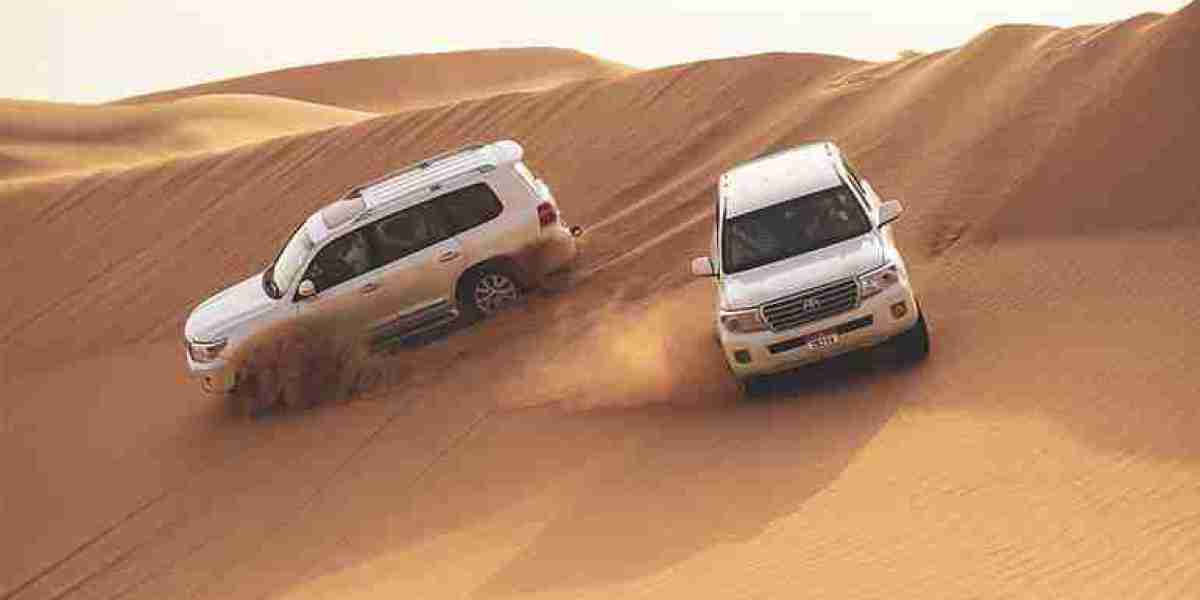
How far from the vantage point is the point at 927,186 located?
16.2 m

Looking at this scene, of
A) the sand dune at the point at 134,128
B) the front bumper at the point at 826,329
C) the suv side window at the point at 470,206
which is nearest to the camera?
the front bumper at the point at 826,329

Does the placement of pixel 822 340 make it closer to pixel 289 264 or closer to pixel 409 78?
pixel 289 264

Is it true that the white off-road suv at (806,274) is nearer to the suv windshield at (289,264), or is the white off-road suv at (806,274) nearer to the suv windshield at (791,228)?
the suv windshield at (791,228)

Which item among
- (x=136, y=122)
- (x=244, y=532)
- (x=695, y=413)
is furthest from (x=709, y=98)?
(x=136, y=122)

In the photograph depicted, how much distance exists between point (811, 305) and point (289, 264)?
568 cm

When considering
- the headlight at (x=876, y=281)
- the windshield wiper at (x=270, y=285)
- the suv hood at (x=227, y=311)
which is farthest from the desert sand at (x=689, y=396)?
the windshield wiper at (x=270, y=285)

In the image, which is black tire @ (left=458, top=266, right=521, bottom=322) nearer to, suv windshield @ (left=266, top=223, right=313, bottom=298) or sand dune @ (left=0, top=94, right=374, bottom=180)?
suv windshield @ (left=266, top=223, right=313, bottom=298)

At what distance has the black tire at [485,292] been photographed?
1442 cm

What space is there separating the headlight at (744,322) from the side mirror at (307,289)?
459cm

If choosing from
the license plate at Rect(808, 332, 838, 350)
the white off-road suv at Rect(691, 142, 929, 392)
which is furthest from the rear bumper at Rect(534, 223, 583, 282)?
the license plate at Rect(808, 332, 838, 350)

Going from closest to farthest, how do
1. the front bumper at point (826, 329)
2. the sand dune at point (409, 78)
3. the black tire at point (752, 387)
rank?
1. the front bumper at point (826, 329)
2. the black tire at point (752, 387)
3. the sand dune at point (409, 78)

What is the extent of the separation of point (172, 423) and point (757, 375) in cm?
638

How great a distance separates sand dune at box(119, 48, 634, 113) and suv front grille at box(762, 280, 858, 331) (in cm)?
4101

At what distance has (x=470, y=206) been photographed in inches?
564
